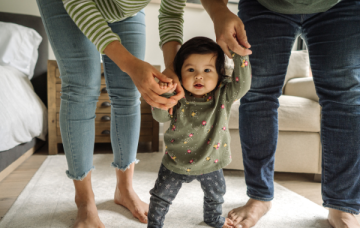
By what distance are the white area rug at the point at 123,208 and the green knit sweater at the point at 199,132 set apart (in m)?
0.25

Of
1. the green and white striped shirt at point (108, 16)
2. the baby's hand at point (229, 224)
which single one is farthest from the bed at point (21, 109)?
the baby's hand at point (229, 224)

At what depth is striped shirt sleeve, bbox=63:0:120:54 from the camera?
68 cm

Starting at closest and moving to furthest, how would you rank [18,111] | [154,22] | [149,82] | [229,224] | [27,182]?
[149,82] → [229,224] → [27,182] → [18,111] → [154,22]

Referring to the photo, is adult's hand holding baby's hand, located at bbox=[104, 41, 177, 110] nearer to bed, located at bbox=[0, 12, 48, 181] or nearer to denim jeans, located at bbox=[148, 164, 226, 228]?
denim jeans, located at bbox=[148, 164, 226, 228]

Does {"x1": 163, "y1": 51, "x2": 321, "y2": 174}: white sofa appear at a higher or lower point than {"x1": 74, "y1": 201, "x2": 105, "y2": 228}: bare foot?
higher

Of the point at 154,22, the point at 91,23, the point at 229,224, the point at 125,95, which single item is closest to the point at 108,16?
the point at 91,23

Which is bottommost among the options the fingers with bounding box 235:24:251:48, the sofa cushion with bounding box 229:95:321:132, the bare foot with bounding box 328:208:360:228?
the bare foot with bounding box 328:208:360:228

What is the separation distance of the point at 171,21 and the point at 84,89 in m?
0.36

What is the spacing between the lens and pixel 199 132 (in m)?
0.78

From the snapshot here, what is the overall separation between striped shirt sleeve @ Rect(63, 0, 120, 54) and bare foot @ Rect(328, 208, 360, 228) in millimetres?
875

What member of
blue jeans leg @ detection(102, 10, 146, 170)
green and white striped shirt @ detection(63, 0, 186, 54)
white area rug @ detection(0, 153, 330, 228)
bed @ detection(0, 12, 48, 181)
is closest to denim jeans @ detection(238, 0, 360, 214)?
white area rug @ detection(0, 153, 330, 228)

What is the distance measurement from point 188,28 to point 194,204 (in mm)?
1864

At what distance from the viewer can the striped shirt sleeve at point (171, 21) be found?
0.86 metres

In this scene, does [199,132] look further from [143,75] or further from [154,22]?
[154,22]
